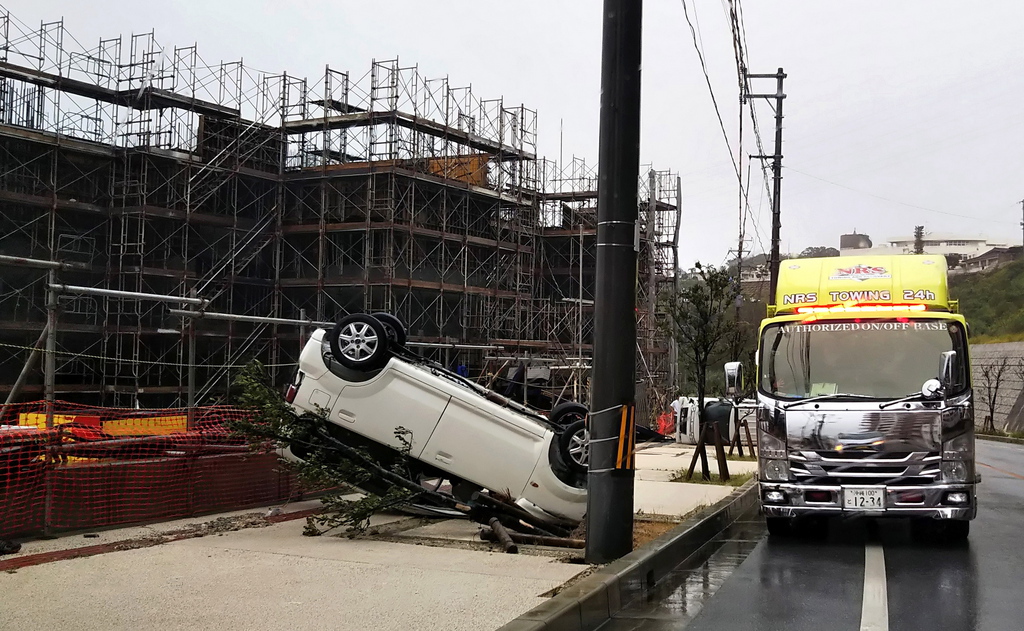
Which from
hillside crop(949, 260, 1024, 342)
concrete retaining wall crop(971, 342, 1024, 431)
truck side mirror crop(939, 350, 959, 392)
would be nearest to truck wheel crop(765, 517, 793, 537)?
truck side mirror crop(939, 350, 959, 392)

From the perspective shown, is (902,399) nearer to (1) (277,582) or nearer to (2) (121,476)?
(1) (277,582)

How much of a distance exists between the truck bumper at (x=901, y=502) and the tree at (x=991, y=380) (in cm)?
4008

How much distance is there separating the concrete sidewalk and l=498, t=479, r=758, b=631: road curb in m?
0.36

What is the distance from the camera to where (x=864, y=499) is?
386 inches

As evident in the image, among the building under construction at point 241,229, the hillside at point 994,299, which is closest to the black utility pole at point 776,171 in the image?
the building under construction at point 241,229

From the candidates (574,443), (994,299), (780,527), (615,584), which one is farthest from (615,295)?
(994,299)

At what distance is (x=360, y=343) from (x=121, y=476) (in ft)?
9.24

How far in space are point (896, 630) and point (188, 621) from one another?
4.94 meters

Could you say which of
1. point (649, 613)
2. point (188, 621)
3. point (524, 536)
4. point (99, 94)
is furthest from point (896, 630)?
point (99, 94)

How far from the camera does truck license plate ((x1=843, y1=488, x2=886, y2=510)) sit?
384 inches

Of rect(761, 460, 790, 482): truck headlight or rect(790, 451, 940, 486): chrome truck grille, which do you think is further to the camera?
rect(761, 460, 790, 482): truck headlight

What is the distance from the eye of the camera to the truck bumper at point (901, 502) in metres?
9.69

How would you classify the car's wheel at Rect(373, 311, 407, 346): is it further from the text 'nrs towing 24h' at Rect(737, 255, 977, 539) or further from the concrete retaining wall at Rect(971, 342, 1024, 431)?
the concrete retaining wall at Rect(971, 342, 1024, 431)

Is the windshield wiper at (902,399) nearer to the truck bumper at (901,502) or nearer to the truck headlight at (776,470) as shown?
the truck bumper at (901,502)
